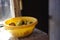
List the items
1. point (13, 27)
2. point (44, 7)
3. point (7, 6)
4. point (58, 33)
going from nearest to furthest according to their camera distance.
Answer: point (58, 33) < point (13, 27) < point (44, 7) < point (7, 6)

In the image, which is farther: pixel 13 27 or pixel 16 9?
pixel 16 9

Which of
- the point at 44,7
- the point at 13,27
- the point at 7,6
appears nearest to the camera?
the point at 13,27

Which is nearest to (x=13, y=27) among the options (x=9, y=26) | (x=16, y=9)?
(x=9, y=26)

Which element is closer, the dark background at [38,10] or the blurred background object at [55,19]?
the blurred background object at [55,19]

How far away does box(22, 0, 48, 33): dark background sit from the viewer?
939mm

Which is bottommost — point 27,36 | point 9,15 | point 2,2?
point 27,36

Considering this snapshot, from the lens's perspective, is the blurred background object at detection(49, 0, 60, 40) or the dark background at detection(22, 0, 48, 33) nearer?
the blurred background object at detection(49, 0, 60, 40)

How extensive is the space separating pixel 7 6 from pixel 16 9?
86 mm

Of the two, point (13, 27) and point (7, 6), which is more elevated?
point (7, 6)

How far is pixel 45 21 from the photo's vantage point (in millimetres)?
953

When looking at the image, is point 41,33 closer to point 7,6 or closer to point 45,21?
point 45,21

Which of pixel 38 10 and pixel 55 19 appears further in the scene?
pixel 38 10

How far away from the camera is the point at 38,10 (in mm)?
978

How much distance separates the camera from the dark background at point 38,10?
94 centimetres
